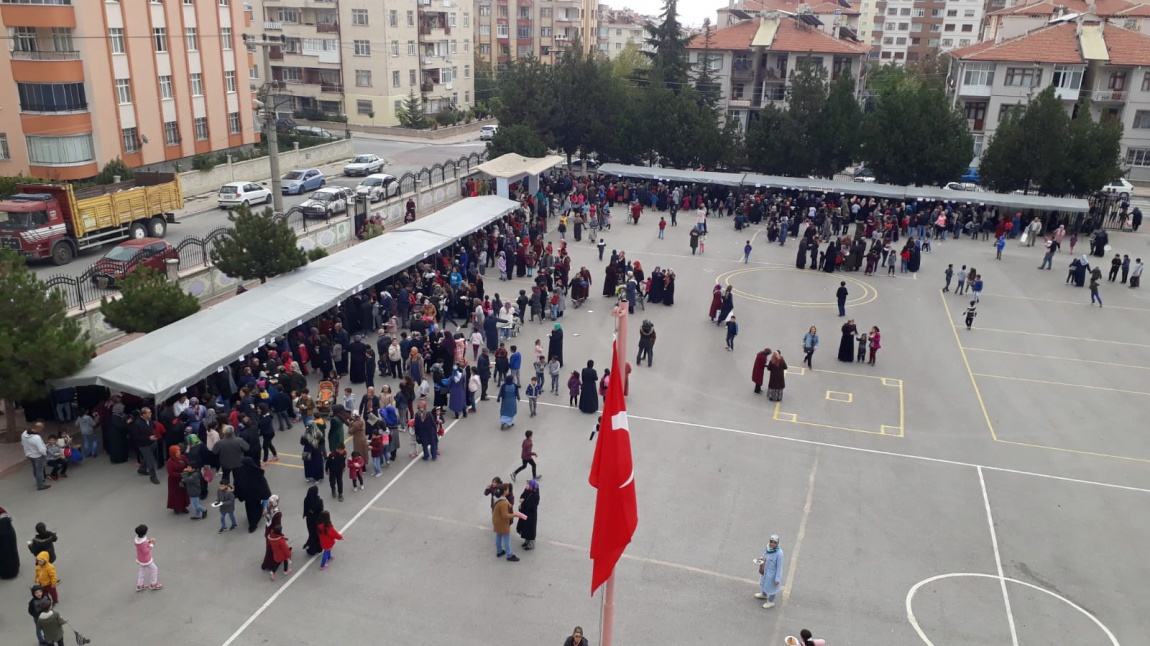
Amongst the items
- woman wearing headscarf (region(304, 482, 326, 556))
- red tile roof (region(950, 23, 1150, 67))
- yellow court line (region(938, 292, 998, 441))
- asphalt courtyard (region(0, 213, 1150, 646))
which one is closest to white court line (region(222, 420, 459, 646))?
asphalt courtyard (region(0, 213, 1150, 646))

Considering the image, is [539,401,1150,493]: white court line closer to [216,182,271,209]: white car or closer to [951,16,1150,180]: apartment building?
[216,182,271,209]: white car

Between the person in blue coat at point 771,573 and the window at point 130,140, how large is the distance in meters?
42.6

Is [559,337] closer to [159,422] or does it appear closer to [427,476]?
[427,476]

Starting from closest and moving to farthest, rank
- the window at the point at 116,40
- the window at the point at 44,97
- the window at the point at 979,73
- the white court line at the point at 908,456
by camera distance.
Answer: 1. the white court line at the point at 908,456
2. the window at the point at 44,97
3. the window at the point at 116,40
4. the window at the point at 979,73

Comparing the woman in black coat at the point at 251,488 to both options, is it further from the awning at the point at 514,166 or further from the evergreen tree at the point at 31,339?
the awning at the point at 514,166

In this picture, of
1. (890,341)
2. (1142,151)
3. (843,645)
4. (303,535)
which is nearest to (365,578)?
(303,535)

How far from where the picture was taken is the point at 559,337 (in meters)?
22.5

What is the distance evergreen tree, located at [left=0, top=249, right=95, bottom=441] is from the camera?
1645 cm

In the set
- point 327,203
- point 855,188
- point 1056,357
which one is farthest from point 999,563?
point 327,203

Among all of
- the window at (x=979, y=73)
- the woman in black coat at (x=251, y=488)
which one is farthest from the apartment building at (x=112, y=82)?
the window at (x=979, y=73)

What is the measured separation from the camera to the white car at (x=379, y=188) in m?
40.8

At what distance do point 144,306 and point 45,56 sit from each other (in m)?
27.9

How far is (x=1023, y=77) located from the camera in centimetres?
5978

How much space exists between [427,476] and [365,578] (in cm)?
358
